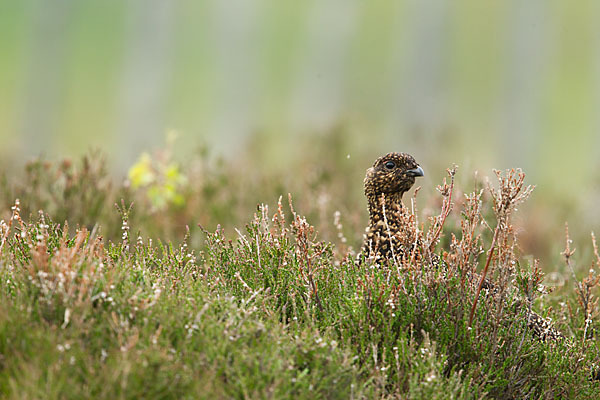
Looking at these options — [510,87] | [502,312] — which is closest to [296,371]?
[502,312]

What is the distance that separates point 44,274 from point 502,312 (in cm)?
212

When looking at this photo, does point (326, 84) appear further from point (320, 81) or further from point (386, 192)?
point (386, 192)

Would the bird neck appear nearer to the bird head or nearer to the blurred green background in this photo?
the bird head

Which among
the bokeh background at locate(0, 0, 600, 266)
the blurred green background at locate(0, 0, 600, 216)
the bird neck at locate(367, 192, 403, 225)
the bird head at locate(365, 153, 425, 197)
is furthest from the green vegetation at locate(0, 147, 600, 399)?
the blurred green background at locate(0, 0, 600, 216)

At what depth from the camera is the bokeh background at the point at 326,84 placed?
1485 centimetres

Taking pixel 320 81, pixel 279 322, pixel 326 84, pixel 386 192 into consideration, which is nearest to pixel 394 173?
pixel 386 192

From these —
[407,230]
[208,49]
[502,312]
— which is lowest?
[502,312]

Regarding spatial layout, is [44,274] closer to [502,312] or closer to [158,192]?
[502,312]

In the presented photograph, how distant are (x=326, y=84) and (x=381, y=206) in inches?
830

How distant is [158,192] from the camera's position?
21.6 ft

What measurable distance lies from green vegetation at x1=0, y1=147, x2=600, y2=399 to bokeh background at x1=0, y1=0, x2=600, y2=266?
1110 millimetres

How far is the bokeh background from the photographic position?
48.7ft

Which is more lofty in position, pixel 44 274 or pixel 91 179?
pixel 91 179

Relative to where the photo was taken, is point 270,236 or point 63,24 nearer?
point 270,236
